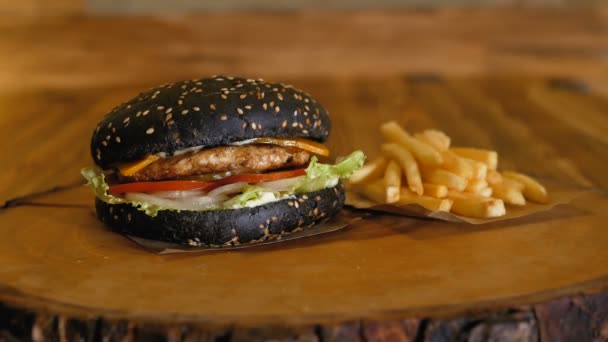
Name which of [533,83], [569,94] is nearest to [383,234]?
[569,94]

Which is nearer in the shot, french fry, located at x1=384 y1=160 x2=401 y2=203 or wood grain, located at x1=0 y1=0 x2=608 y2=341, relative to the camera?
wood grain, located at x1=0 y1=0 x2=608 y2=341

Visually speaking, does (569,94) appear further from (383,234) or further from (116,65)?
(383,234)

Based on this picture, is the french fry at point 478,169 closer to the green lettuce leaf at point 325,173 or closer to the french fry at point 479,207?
the french fry at point 479,207

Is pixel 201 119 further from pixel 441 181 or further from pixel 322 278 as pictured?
pixel 441 181

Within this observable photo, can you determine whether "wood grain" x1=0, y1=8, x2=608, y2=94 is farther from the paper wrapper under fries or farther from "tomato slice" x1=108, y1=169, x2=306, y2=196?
"tomato slice" x1=108, y1=169, x2=306, y2=196

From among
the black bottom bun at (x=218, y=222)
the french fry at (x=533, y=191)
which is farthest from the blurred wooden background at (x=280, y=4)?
the black bottom bun at (x=218, y=222)

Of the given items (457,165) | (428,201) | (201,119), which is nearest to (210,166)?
(201,119)

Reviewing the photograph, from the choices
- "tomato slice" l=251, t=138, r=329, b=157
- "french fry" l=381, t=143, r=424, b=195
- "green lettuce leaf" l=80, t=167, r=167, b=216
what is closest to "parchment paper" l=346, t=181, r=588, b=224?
"french fry" l=381, t=143, r=424, b=195
